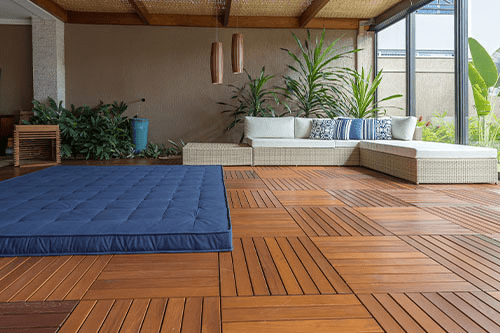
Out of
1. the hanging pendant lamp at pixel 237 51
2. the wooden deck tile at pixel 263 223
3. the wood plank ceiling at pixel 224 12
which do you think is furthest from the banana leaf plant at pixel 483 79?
the wooden deck tile at pixel 263 223

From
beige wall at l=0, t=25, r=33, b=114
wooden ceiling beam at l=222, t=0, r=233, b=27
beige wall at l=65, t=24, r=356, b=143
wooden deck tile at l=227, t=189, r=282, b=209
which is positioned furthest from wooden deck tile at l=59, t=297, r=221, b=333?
beige wall at l=0, t=25, r=33, b=114

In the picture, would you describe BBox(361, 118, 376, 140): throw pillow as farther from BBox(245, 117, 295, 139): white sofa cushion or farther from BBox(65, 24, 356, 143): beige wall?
BBox(65, 24, 356, 143): beige wall

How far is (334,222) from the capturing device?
2.86 meters

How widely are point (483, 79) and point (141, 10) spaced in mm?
5618

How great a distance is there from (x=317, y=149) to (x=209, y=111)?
2906mm

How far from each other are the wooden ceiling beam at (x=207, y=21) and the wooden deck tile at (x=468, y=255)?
6.86m

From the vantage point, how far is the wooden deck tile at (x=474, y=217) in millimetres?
2668

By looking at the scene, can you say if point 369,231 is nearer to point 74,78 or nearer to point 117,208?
point 117,208

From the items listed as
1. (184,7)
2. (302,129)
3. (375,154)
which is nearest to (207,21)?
(184,7)

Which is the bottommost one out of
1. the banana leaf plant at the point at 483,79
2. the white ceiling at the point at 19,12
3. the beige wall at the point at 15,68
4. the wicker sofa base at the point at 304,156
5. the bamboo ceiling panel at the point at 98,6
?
the wicker sofa base at the point at 304,156

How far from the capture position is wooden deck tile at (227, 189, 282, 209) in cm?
342

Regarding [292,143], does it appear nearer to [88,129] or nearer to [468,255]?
[88,129]

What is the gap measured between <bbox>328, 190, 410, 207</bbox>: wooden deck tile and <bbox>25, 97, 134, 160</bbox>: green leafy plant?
5.00 m

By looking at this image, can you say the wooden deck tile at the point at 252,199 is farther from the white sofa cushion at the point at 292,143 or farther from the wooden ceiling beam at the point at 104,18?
the wooden ceiling beam at the point at 104,18
